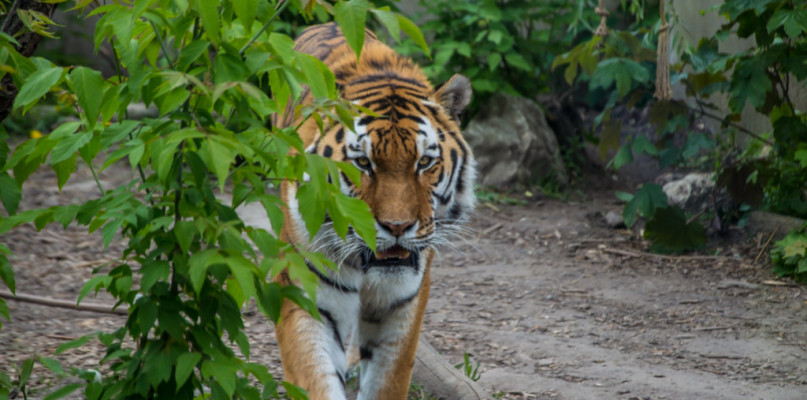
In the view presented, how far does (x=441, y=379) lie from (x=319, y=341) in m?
0.57

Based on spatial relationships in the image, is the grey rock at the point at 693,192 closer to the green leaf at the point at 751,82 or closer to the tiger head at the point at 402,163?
the green leaf at the point at 751,82

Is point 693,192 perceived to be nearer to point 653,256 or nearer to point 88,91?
point 653,256

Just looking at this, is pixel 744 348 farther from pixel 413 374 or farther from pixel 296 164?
pixel 296 164

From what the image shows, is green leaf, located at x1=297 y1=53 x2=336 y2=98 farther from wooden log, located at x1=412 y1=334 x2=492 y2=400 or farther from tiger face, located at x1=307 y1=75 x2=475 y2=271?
wooden log, located at x1=412 y1=334 x2=492 y2=400

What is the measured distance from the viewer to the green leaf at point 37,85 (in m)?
1.50

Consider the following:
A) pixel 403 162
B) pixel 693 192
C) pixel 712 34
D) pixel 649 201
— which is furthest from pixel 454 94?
pixel 712 34

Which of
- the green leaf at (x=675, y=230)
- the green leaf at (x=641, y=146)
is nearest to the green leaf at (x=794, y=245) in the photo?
the green leaf at (x=675, y=230)

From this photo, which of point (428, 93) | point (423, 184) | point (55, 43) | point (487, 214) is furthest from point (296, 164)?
point (55, 43)

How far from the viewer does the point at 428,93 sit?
9.82 ft

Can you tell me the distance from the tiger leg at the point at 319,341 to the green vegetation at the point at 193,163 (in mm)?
890

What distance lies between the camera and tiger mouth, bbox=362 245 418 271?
264cm

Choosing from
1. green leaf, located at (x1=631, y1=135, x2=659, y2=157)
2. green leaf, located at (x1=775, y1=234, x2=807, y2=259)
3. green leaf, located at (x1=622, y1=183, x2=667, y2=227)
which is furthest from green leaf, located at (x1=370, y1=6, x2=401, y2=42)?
green leaf, located at (x1=631, y1=135, x2=659, y2=157)

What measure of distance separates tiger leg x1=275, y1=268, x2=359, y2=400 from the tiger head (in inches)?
6.2

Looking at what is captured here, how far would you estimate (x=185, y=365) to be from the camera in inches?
61.9
